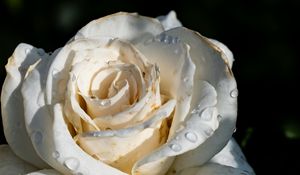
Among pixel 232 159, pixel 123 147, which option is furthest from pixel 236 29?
pixel 123 147

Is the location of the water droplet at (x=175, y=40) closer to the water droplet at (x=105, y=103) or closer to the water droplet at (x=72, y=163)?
the water droplet at (x=105, y=103)

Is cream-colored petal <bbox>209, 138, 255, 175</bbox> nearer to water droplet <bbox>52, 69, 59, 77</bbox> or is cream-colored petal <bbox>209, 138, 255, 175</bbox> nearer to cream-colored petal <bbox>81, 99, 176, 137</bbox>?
cream-colored petal <bbox>81, 99, 176, 137</bbox>

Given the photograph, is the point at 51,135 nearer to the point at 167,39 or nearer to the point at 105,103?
the point at 105,103

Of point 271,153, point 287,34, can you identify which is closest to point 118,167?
point 271,153

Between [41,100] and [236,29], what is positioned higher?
[41,100]

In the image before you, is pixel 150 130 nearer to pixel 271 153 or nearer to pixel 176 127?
pixel 176 127

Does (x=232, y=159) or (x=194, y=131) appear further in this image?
(x=232, y=159)

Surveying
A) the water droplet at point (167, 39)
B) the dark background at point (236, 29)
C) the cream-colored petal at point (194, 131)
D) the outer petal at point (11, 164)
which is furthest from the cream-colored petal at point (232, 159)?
the dark background at point (236, 29)
